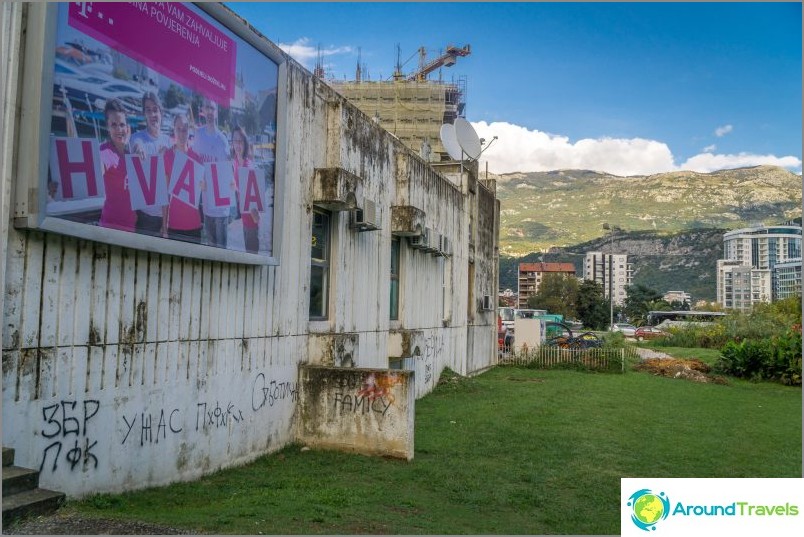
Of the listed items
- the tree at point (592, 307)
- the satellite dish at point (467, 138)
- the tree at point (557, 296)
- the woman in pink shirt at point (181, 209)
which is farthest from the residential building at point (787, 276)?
the woman in pink shirt at point (181, 209)

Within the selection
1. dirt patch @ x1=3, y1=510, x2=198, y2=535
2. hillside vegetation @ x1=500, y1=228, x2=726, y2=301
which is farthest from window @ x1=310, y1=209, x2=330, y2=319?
hillside vegetation @ x1=500, y1=228, x2=726, y2=301

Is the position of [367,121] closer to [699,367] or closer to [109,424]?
[109,424]

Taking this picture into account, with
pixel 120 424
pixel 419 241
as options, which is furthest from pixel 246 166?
pixel 419 241

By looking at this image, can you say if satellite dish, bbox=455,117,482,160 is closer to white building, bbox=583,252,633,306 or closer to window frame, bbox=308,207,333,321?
window frame, bbox=308,207,333,321

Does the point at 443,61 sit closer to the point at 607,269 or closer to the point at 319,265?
the point at 319,265

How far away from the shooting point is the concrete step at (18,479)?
4492 mm

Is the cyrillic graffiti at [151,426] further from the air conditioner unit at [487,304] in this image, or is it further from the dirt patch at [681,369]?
the dirt patch at [681,369]

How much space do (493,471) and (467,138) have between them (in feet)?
45.8

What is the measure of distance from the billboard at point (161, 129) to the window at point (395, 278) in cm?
594

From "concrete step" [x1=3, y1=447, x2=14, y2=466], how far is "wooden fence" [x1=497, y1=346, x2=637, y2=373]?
21361 mm

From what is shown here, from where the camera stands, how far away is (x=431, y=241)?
15.3 m

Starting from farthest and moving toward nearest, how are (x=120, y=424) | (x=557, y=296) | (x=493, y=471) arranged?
(x=557, y=296) < (x=493, y=471) < (x=120, y=424)

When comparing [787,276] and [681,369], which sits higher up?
[787,276]

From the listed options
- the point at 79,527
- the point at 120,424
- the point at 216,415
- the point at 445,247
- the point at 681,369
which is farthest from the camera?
the point at 681,369
